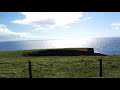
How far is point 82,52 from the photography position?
57969mm
